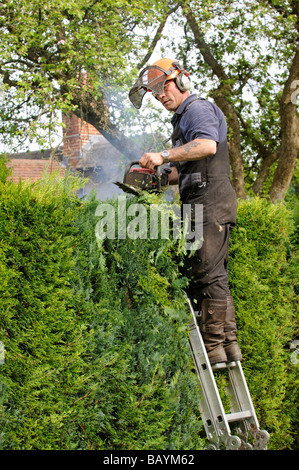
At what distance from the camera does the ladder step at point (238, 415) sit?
3484 mm

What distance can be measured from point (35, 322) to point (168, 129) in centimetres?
794

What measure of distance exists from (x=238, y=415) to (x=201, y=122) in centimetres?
208

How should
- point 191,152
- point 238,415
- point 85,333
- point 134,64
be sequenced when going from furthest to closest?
1. point 134,64
2. point 238,415
3. point 191,152
4. point 85,333

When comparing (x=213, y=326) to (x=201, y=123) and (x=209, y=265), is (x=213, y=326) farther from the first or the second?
(x=201, y=123)

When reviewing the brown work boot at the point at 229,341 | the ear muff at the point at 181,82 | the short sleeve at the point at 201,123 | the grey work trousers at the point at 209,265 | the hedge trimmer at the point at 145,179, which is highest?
the ear muff at the point at 181,82

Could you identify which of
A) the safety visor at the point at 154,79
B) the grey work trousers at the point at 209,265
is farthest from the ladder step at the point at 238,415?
the safety visor at the point at 154,79

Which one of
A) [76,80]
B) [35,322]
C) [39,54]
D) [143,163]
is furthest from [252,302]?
[39,54]

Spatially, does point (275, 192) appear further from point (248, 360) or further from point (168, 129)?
point (248, 360)

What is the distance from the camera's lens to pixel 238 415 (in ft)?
11.7

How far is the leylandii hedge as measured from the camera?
259 centimetres

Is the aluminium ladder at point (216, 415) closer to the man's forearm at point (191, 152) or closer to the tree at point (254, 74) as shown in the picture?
the man's forearm at point (191, 152)

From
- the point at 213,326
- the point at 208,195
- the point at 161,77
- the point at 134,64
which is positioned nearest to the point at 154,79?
the point at 161,77

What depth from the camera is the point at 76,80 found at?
899 centimetres

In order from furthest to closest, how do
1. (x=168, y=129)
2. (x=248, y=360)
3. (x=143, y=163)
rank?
(x=168, y=129)
(x=248, y=360)
(x=143, y=163)
